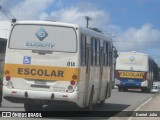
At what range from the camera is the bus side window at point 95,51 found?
1875cm

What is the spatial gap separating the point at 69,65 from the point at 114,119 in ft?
7.15

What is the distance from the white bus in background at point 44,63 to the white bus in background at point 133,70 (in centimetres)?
2629

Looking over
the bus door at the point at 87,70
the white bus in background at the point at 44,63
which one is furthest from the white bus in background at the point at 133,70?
the white bus in background at the point at 44,63

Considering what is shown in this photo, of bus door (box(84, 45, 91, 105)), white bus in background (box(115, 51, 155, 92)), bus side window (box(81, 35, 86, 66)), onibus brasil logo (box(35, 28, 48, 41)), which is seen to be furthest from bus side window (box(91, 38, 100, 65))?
white bus in background (box(115, 51, 155, 92))

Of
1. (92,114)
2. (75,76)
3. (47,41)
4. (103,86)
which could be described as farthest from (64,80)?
(103,86)

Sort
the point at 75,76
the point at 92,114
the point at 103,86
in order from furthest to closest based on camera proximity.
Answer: the point at 103,86, the point at 92,114, the point at 75,76

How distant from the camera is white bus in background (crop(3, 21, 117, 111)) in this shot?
1617cm

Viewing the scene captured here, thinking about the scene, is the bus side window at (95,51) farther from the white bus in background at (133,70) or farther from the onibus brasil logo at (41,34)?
the white bus in background at (133,70)

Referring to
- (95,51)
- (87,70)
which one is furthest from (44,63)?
(95,51)

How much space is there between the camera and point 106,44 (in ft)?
71.4

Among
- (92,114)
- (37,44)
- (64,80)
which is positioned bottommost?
(92,114)

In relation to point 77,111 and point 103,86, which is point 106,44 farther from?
point 77,111

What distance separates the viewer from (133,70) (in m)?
43.3

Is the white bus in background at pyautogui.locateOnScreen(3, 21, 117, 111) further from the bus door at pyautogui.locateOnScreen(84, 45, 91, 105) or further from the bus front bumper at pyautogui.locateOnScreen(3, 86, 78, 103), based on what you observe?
the bus door at pyautogui.locateOnScreen(84, 45, 91, 105)
